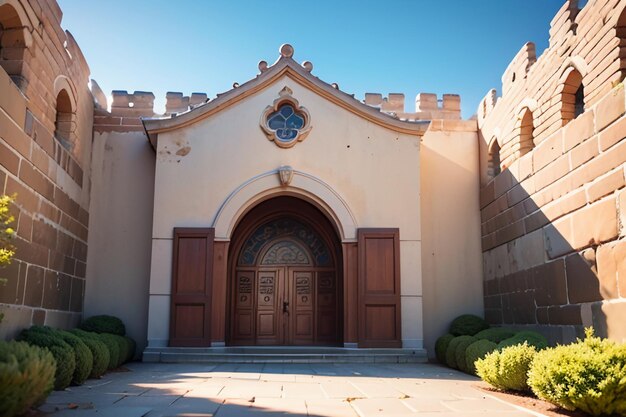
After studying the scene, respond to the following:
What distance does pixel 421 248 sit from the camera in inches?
519

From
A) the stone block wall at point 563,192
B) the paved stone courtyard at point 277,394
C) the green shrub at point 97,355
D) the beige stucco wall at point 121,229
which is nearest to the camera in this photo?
the paved stone courtyard at point 277,394

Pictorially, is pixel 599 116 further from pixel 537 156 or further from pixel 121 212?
pixel 121 212

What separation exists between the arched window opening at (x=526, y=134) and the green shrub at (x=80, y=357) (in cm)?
805

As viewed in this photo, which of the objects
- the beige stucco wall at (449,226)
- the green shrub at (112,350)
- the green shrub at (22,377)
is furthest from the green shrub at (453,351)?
the green shrub at (22,377)

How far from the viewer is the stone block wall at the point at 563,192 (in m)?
7.54

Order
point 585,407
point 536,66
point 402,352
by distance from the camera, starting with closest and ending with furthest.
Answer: point 585,407, point 536,66, point 402,352

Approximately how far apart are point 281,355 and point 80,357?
4.20 meters

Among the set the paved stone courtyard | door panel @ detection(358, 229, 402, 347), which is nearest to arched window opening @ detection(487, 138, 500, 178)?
door panel @ detection(358, 229, 402, 347)

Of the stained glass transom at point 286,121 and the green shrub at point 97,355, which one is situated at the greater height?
the stained glass transom at point 286,121

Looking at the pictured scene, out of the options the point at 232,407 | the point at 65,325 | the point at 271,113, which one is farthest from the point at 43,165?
the point at 232,407

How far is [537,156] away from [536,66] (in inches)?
65.2

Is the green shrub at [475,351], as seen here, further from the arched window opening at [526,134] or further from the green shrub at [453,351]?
the arched window opening at [526,134]

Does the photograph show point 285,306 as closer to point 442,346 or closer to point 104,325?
point 442,346

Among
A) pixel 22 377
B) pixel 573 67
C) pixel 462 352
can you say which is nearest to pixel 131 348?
pixel 462 352
